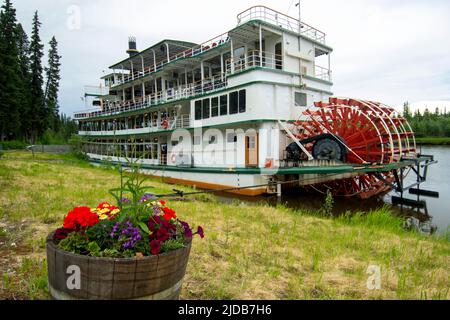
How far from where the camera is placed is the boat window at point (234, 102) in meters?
15.5

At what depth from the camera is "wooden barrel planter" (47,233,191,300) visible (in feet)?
7.51

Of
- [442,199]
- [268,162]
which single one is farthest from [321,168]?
[442,199]

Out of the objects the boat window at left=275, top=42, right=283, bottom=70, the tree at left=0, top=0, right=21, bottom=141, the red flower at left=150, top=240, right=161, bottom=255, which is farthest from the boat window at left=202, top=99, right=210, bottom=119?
the tree at left=0, top=0, right=21, bottom=141

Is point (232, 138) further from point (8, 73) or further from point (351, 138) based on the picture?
point (8, 73)

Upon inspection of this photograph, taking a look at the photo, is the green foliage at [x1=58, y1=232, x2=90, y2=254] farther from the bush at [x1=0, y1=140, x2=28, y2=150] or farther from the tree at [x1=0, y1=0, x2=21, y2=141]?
the bush at [x1=0, y1=140, x2=28, y2=150]

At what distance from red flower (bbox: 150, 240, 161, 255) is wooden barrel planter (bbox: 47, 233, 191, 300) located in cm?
8

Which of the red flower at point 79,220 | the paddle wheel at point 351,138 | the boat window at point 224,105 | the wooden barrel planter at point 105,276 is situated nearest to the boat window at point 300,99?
the paddle wheel at point 351,138

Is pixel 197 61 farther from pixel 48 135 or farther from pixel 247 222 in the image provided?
pixel 48 135

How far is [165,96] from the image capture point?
2033 centimetres

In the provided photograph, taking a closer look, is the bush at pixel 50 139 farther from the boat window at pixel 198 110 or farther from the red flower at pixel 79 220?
the red flower at pixel 79 220

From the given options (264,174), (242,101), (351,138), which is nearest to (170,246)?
(264,174)

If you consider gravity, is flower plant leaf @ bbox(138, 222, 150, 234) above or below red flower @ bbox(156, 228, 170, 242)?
above
